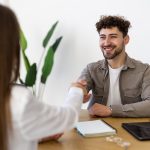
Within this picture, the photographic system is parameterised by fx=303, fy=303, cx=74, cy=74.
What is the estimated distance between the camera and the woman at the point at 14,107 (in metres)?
0.95

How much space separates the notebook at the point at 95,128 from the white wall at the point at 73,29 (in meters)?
1.44

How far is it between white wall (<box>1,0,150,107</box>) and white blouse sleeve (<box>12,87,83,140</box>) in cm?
204

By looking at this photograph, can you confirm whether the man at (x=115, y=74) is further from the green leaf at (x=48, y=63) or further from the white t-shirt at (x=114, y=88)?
the green leaf at (x=48, y=63)

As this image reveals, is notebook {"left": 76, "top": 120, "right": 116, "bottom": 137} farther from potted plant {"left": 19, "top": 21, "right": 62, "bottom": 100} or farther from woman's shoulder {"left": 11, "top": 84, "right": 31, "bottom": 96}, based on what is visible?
potted plant {"left": 19, "top": 21, "right": 62, "bottom": 100}

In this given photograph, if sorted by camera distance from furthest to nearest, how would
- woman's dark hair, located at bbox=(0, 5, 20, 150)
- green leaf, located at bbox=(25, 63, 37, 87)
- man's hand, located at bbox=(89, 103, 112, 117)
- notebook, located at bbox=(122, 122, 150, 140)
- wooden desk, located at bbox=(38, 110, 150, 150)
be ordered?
green leaf, located at bbox=(25, 63, 37, 87), man's hand, located at bbox=(89, 103, 112, 117), notebook, located at bbox=(122, 122, 150, 140), wooden desk, located at bbox=(38, 110, 150, 150), woman's dark hair, located at bbox=(0, 5, 20, 150)

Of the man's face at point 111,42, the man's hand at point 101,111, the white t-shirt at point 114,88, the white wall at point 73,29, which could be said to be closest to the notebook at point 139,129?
the man's hand at point 101,111

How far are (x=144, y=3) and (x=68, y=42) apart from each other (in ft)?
3.07

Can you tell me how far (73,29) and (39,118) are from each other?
94.1 inches

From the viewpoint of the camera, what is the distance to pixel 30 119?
38.8 inches

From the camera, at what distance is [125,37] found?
2502 mm

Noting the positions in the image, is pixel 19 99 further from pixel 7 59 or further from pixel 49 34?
pixel 49 34

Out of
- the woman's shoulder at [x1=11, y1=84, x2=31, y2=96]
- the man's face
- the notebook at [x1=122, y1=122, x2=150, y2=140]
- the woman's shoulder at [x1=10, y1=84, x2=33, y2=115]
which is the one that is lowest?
the notebook at [x1=122, y1=122, x2=150, y2=140]

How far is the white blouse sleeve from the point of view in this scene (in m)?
0.98

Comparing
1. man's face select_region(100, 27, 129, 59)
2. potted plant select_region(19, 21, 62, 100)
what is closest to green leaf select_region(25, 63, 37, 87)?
potted plant select_region(19, 21, 62, 100)
